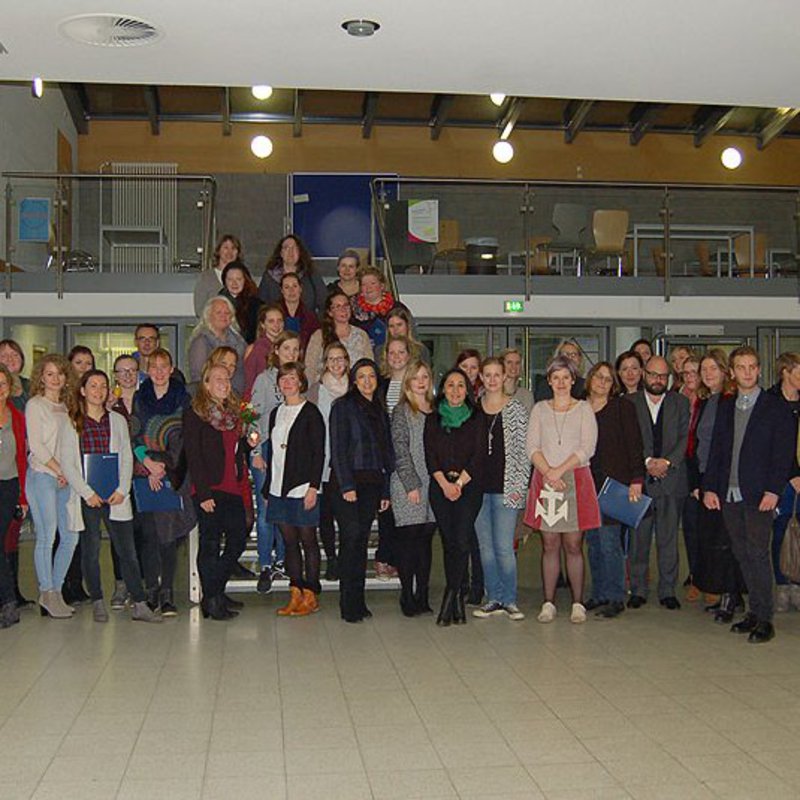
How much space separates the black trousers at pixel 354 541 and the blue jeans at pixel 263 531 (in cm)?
53

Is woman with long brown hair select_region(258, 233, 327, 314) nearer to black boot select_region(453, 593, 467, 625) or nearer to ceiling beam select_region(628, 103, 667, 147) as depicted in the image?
black boot select_region(453, 593, 467, 625)

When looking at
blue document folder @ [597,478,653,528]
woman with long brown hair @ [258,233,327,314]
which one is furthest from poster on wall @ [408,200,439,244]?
blue document folder @ [597,478,653,528]

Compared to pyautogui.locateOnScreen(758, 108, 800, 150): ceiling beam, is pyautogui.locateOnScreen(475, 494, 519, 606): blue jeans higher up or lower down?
lower down

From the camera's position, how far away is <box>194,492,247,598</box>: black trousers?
253 inches

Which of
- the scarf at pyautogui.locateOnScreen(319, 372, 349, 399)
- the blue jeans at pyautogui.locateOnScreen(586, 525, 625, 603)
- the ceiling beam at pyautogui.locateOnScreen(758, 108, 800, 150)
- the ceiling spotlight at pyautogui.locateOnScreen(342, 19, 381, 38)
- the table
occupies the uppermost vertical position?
the ceiling beam at pyautogui.locateOnScreen(758, 108, 800, 150)

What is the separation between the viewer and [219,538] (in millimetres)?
6469

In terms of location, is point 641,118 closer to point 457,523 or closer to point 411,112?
point 411,112

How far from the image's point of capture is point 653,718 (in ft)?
14.3

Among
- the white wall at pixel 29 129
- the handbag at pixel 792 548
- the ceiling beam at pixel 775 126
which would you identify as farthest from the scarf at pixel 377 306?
the ceiling beam at pixel 775 126

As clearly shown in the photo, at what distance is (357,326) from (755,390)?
3015 millimetres

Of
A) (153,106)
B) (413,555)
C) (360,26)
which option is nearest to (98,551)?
(413,555)

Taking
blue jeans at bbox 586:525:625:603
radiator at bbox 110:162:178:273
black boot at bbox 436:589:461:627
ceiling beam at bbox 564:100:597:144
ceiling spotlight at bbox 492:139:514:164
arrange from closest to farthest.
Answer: black boot at bbox 436:589:461:627, blue jeans at bbox 586:525:625:603, radiator at bbox 110:162:178:273, ceiling spotlight at bbox 492:139:514:164, ceiling beam at bbox 564:100:597:144

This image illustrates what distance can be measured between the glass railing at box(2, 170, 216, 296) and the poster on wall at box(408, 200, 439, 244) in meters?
2.13

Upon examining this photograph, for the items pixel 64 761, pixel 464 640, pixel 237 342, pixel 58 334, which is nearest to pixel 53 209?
pixel 58 334
